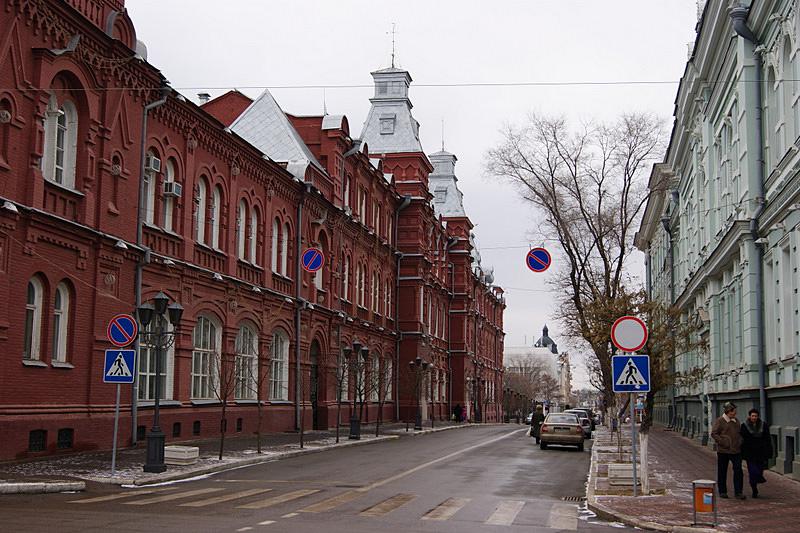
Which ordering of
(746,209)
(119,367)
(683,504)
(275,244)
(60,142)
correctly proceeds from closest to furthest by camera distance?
(683,504), (119,367), (60,142), (746,209), (275,244)

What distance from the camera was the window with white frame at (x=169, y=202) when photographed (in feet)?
91.9

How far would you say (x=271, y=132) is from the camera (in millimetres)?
42875

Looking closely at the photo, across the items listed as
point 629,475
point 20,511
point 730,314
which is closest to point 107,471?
point 20,511

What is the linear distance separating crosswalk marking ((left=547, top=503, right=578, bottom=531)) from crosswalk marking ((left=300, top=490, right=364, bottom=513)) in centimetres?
330

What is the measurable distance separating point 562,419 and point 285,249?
12.7 m

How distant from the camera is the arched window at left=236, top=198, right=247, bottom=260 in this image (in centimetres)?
3316

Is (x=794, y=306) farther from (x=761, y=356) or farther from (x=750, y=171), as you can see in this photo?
(x=750, y=171)

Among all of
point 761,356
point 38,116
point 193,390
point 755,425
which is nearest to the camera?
point 755,425

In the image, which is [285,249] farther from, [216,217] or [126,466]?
[126,466]

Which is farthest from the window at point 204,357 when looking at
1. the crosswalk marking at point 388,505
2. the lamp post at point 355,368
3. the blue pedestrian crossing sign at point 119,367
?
the crosswalk marking at point 388,505

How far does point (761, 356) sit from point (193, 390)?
1690 cm

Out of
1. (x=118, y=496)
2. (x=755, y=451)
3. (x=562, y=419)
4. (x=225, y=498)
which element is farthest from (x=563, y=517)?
(x=562, y=419)

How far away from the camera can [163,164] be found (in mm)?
27594

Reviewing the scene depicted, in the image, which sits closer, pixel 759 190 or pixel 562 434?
pixel 759 190
